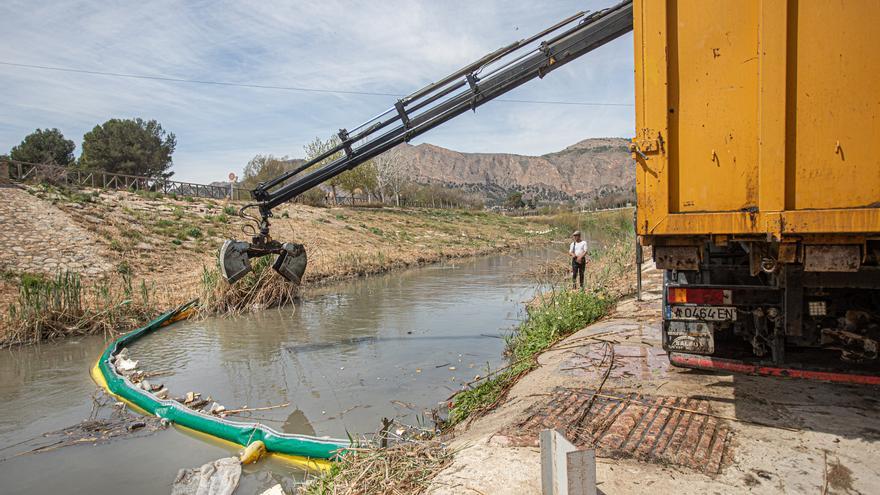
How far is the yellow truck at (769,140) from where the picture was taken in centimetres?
326

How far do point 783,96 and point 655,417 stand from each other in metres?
2.42

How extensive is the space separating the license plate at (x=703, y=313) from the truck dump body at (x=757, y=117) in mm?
1015

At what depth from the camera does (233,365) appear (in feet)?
28.4

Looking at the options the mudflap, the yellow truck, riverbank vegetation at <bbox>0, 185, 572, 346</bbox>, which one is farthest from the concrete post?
riverbank vegetation at <bbox>0, 185, 572, 346</bbox>

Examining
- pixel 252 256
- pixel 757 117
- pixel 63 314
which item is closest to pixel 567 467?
pixel 757 117

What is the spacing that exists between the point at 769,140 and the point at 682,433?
6.82 feet

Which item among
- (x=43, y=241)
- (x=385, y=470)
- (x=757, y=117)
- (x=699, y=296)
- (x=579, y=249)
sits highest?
(x=757, y=117)

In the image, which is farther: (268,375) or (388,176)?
(388,176)

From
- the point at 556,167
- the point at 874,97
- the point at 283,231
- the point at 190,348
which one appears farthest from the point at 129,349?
the point at 556,167

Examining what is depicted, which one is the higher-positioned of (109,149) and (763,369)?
(109,149)

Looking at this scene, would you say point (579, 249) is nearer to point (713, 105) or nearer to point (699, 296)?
point (699, 296)

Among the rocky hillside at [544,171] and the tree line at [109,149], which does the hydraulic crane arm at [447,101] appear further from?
the rocky hillside at [544,171]

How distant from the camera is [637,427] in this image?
153 inches

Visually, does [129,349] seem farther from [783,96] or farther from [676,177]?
[783,96]
